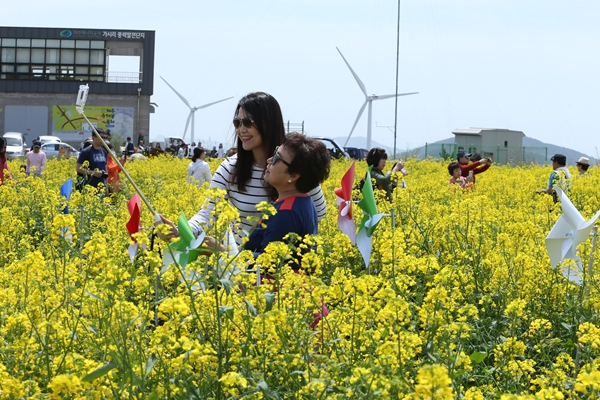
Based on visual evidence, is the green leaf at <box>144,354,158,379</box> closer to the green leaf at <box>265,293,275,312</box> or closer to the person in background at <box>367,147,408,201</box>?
the green leaf at <box>265,293,275,312</box>

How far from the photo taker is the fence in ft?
120

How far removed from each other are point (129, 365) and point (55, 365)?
1.89ft

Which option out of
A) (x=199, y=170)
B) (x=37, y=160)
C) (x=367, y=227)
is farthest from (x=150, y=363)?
(x=37, y=160)

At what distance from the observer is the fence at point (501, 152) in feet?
120

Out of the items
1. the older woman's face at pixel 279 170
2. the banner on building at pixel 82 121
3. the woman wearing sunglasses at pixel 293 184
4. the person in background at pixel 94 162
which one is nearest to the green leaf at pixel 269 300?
the woman wearing sunglasses at pixel 293 184

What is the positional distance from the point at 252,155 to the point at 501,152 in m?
34.7

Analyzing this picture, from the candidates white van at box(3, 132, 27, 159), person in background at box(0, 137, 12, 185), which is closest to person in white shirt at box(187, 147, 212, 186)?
person in background at box(0, 137, 12, 185)

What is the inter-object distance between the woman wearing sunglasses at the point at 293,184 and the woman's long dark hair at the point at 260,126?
13.9 inches

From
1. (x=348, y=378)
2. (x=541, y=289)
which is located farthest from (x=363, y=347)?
(x=541, y=289)

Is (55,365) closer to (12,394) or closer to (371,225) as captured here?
(12,394)

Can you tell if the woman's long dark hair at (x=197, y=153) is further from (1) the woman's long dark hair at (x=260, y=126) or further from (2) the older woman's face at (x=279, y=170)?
(2) the older woman's face at (x=279, y=170)

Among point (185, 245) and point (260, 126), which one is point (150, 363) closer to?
point (185, 245)

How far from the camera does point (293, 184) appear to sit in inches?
185

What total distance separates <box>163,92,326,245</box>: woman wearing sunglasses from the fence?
30743 mm
